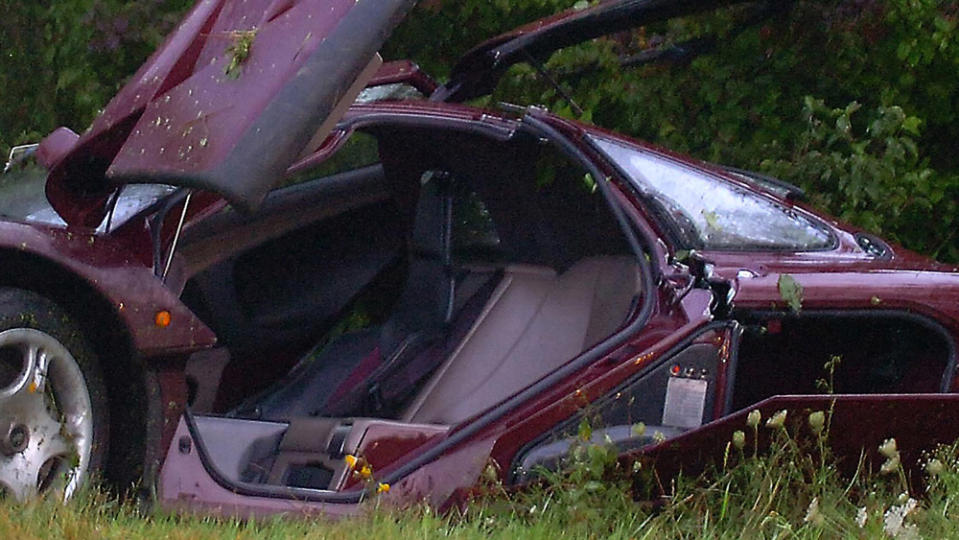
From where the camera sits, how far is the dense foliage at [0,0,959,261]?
6.25 metres

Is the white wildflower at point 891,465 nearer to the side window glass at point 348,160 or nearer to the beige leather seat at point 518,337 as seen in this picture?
the beige leather seat at point 518,337

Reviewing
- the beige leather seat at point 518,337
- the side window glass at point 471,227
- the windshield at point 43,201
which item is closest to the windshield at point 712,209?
the beige leather seat at point 518,337

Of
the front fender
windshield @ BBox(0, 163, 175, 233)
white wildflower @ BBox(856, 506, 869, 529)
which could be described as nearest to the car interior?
windshield @ BBox(0, 163, 175, 233)

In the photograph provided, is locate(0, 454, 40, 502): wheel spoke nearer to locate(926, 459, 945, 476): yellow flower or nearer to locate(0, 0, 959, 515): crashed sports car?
locate(0, 0, 959, 515): crashed sports car

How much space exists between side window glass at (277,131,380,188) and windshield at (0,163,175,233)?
0.63 m

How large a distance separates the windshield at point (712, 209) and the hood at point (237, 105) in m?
1.02

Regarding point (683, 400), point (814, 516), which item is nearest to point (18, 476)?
point (683, 400)

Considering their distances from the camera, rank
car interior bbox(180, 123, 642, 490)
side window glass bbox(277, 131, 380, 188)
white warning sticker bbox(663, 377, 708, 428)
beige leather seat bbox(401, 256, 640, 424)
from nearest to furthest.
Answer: white warning sticker bbox(663, 377, 708, 428) < side window glass bbox(277, 131, 380, 188) < car interior bbox(180, 123, 642, 490) < beige leather seat bbox(401, 256, 640, 424)

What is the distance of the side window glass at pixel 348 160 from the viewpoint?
4461mm

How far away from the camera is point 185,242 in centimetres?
397

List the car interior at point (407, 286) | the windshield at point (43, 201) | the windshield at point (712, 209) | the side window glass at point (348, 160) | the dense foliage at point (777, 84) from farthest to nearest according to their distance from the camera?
the dense foliage at point (777, 84)
the car interior at point (407, 286)
the side window glass at point (348, 160)
the windshield at point (712, 209)
the windshield at point (43, 201)

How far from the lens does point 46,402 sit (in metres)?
3.47

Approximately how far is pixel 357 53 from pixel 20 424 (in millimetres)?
1280

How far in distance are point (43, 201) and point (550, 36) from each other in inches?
74.5
